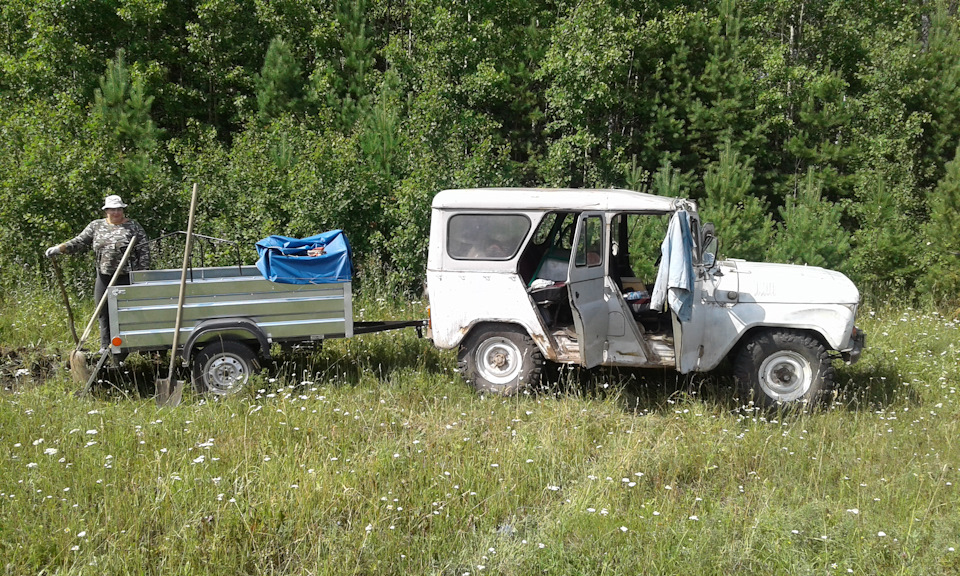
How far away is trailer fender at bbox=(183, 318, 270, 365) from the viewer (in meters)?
6.99

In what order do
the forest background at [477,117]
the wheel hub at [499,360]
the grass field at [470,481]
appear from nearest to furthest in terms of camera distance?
1. the grass field at [470,481]
2. the wheel hub at [499,360]
3. the forest background at [477,117]

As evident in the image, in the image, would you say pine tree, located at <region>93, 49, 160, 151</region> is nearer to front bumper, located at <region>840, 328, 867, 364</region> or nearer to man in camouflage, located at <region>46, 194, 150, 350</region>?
man in camouflage, located at <region>46, 194, 150, 350</region>

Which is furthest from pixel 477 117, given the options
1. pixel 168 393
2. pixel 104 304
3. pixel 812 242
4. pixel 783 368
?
pixel 168 393

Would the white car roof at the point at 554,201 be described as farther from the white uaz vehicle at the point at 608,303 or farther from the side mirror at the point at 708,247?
the side mirror at the point at 708,247

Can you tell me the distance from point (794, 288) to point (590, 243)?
188 centimetres

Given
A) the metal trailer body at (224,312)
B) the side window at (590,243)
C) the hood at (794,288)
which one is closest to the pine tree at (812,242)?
the hood at (794,288)

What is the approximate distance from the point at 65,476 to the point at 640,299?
519cm

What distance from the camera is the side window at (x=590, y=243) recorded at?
6.93m

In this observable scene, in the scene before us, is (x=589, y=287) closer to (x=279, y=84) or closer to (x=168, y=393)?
(x=168, y=393)

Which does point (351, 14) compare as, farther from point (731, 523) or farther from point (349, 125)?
point (731, 523)

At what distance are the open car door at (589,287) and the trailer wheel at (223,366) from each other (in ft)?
10.2

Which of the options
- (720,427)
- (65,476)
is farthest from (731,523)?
Answer: (65,476)

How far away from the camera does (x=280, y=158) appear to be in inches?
492

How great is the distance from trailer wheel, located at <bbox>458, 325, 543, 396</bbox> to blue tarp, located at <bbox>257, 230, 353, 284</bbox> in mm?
1421
